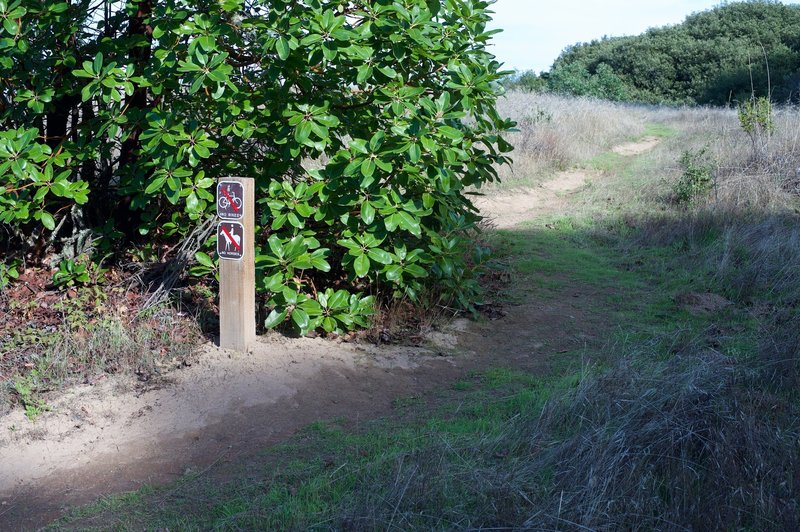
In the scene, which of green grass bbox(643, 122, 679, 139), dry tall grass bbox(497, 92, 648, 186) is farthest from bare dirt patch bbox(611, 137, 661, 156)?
green grass bbox(643, 122, 679, 139)

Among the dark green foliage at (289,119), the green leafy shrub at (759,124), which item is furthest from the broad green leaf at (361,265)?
the green leafy shrub at (759,124)

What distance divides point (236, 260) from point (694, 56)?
4115 cm

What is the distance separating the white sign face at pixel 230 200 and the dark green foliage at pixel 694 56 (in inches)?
1270

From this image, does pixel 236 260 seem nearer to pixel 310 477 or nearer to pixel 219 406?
pixel 219 406

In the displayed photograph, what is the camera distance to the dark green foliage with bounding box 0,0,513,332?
5488 mm

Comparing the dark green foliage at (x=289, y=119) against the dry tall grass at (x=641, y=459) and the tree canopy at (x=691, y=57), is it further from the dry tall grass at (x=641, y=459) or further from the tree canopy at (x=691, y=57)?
the tree canopy at (x=691, y=57)

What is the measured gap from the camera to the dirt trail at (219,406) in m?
4.27

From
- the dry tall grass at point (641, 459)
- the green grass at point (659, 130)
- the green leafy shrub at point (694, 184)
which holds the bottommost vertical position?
the dry tall grass at point (641, 459)

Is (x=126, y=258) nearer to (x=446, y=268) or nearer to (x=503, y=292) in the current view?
(x=446, y=268)

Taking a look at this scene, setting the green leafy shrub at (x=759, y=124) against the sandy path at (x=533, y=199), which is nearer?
the green leafy shrub at (x=759, y=124)

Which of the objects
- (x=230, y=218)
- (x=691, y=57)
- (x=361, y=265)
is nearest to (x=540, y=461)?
(x=361, y=265)

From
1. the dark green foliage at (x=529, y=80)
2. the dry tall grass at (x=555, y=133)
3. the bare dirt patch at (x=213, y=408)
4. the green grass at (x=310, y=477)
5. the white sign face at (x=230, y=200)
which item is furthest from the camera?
the dark green foliage at (x=529, y=80)

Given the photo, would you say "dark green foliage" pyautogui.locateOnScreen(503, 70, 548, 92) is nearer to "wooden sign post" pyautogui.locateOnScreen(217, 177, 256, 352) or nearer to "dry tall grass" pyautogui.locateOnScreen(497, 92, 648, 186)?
"dry tall grass" pyautogui.locateOnScreen(497, 92, 648, 186)

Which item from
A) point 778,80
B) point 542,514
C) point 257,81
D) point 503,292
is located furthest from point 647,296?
point 778,80
